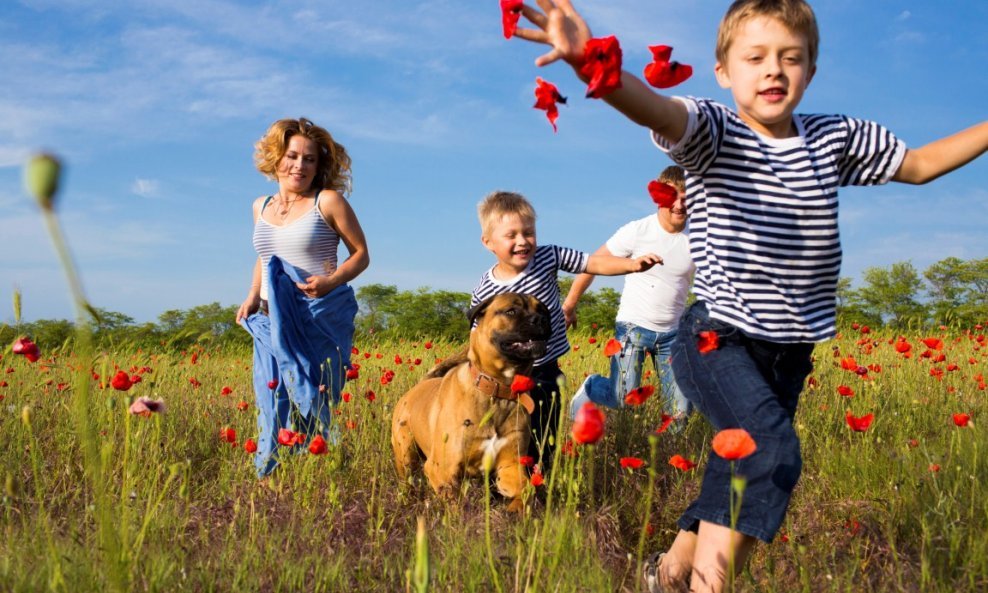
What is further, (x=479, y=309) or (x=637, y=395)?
(x=479, y=309)

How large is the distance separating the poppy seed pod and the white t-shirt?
5.35 meters

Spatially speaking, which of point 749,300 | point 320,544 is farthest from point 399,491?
point 749,300

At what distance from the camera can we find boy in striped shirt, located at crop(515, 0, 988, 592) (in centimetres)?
251

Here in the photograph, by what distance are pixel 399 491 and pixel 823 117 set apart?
2.89m

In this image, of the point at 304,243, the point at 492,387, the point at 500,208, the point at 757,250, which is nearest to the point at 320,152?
the point at 304,243

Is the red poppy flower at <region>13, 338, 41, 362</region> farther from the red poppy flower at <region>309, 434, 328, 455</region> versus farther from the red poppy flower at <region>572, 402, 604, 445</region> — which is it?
the red poppy flower at <region>572, 402, 604, 445</region>

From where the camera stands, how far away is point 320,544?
3268 millimetres

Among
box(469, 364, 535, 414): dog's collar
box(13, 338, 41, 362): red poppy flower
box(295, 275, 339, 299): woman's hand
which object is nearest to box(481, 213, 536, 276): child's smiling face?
box(469, 364, 535, 414): dog's collar

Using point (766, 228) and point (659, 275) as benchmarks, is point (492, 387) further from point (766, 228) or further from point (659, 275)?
point (659, 275)

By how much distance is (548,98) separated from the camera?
2141 millimetres

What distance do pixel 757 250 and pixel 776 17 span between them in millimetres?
804

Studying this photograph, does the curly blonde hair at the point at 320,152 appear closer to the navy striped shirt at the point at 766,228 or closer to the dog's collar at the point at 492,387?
the dog's collar at the point at 492,387

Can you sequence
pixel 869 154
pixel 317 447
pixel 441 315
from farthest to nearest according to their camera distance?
pixel 441 315
pixel 317 447
pixel 869 154

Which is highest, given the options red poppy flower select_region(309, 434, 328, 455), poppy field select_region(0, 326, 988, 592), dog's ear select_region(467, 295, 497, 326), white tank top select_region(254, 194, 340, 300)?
white tank top select_region(254, 194, 340, 300)
